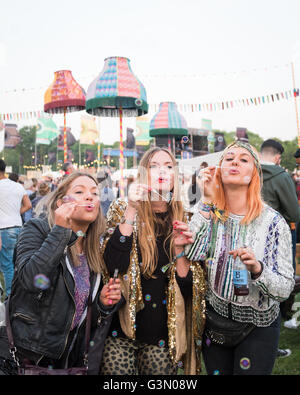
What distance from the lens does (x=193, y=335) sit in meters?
2.10

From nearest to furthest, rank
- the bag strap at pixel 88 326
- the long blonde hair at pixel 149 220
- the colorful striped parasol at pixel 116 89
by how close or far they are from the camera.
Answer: the bag strap at pixel 88 326 → the long blonde hair at pixel 149 220 → the colorful striped parasol at pixel 116 89

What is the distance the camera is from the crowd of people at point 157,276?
1.79 m

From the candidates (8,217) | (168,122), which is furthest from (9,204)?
(168,122)

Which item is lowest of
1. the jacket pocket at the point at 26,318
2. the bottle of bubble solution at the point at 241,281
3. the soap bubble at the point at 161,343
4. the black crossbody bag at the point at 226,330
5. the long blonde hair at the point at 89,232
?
the soap bubble at the point at 161,343

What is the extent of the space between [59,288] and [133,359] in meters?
0.61

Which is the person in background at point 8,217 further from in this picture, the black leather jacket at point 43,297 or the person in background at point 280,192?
the black leather jacket at point 43,297

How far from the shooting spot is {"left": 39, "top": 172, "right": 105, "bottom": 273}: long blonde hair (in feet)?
6.73

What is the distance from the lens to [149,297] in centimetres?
212

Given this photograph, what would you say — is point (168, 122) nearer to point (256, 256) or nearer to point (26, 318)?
point (256, 256)

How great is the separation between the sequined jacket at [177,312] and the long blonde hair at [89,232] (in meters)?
0.06

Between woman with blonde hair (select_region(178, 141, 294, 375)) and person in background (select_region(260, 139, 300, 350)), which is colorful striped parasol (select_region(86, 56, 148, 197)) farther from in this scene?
woman with blonde hair (select_region(178, 141, 294, 375))

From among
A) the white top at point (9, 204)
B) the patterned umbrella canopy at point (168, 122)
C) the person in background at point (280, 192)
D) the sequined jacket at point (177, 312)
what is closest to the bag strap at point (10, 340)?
the sequined jacket at point (177, 312)

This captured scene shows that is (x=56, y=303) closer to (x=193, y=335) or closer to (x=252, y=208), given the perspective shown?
(x=193, y=335)

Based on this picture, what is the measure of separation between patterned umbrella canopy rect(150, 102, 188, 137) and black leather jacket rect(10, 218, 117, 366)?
9947 millimetres
